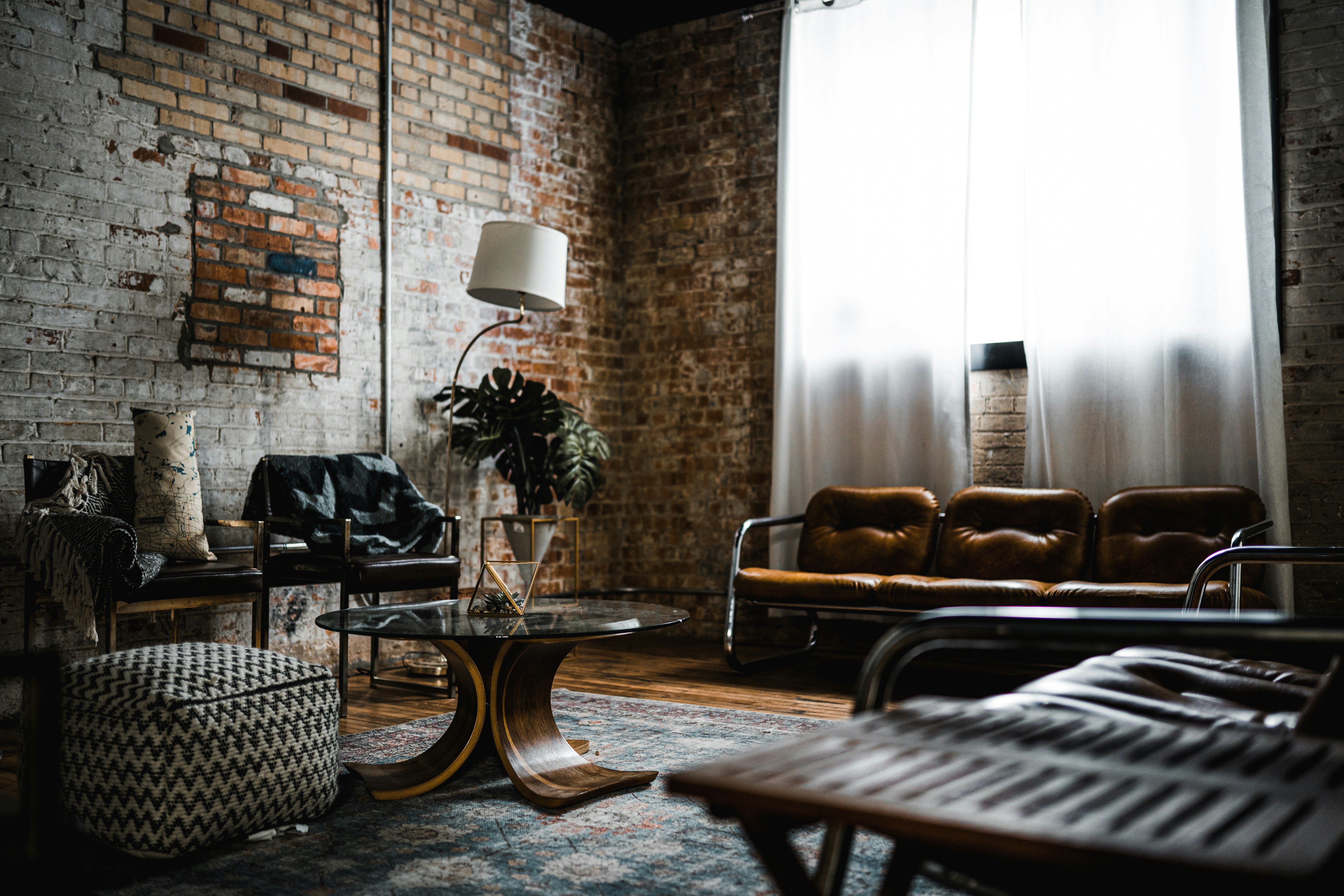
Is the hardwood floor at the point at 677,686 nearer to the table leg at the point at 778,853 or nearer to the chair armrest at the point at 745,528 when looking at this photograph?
the chair armrest at the point at 745,528

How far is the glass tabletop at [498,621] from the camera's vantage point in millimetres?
2570

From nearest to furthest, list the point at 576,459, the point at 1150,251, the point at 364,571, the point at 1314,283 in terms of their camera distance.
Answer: the point at 364,571
the point at 1314,283
the point at 1150,251
the point at 576,459

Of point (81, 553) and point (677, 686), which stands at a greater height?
point (81, 553)

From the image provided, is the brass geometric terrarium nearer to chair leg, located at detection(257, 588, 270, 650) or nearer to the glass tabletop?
the glass tabletop

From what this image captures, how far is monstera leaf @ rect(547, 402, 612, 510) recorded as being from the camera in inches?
194

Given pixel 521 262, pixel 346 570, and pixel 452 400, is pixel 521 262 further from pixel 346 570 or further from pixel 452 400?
pixel 346 570

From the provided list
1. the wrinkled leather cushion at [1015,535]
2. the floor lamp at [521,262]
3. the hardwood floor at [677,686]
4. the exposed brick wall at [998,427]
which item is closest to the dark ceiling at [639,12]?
the floor lamp at [521,262]

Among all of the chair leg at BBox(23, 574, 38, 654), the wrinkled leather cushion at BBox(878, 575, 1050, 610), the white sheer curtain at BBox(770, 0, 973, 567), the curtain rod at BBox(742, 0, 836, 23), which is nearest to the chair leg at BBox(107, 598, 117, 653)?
the chair leg at BBox(23, 574, 38, 654)

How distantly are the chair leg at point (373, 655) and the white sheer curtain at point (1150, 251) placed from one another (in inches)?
111

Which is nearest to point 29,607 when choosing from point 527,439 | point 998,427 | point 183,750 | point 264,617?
point 264,617

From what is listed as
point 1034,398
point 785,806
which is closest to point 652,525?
point 1034,398

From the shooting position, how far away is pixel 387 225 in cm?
485

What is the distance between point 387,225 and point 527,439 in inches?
45.2

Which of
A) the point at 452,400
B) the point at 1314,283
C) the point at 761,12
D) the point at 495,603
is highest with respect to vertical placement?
the point at 761,12
